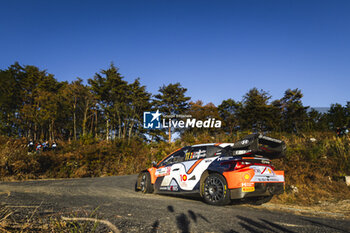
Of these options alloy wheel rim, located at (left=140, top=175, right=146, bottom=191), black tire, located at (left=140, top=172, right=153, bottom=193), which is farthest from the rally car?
alloy wheel rim, located at (left=140, top=175, right=146, bottom=191)

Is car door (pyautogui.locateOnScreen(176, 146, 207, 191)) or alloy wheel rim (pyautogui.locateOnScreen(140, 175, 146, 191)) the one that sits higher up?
car door (pyautogui.locateOnScreen(176, 146, 207, 191))

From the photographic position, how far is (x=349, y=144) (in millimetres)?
8195

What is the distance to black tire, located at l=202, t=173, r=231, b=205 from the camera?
4984 mm

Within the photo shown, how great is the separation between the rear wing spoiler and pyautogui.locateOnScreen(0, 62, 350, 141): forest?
3130 cm

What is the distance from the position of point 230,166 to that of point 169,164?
228cm

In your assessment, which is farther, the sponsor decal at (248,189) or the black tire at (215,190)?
the black tire at (215,190)

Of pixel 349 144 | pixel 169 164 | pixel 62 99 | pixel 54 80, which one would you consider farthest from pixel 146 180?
pixel 54 80

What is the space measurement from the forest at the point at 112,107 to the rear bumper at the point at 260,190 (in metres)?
31.3

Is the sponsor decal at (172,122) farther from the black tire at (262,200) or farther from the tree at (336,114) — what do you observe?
the black tire at (262,200)

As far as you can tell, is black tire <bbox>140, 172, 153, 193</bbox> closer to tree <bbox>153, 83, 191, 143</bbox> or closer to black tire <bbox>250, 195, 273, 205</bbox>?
black tire <bbox>250, 195, 273, 205</bbox>

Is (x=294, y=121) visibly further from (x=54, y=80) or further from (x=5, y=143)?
(x=54, y=80)

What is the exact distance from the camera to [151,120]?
140ft

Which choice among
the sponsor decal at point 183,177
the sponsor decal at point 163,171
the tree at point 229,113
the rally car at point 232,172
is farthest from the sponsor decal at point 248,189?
the tree at point 229,113

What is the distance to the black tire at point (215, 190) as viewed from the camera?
4.98 metres
